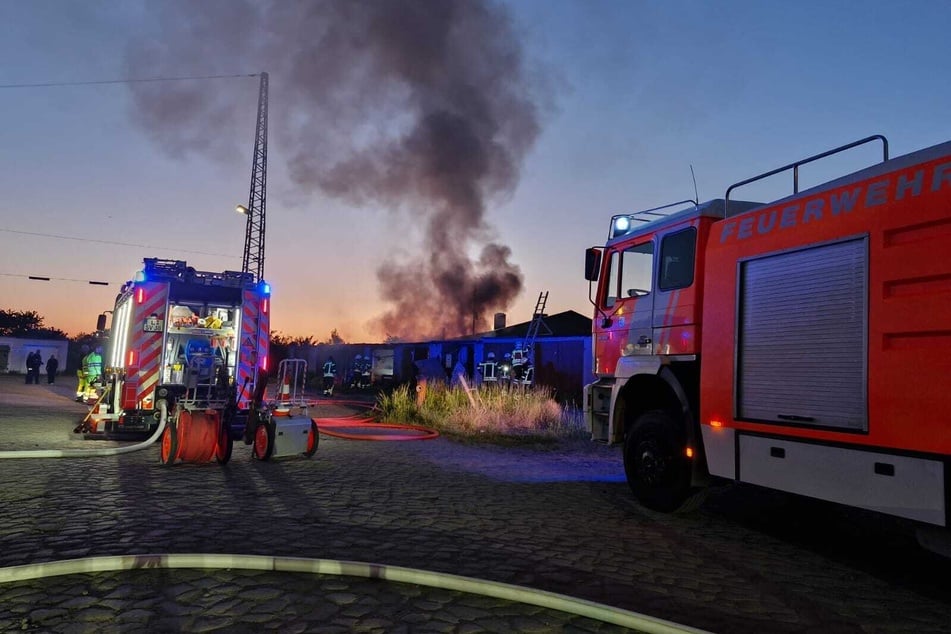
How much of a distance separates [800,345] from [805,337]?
7 cm

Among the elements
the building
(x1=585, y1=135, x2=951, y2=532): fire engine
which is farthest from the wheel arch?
the building

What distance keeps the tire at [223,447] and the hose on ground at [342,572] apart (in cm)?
419

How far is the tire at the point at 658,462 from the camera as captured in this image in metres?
5.51

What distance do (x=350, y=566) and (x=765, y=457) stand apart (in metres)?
3.18

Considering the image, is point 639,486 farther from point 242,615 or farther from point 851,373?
point 242,615

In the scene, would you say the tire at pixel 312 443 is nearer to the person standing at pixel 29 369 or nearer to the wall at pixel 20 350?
the person standing at pixel 29 369

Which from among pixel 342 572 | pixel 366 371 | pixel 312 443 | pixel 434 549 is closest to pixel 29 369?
pixel 366 371

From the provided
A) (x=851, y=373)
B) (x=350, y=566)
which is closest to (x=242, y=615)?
(x=350, y=566)

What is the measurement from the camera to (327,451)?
30.3ft

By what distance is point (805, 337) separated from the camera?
4.51 metres

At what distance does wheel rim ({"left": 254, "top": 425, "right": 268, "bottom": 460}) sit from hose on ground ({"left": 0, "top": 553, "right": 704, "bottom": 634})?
446 centimetres

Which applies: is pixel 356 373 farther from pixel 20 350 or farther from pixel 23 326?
pixel 23 326

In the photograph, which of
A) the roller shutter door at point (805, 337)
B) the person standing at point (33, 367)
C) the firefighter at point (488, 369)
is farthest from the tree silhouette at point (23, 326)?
the roller shutter door at point (805, 337)

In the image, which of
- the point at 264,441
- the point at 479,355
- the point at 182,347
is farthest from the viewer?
the point at 479,355
